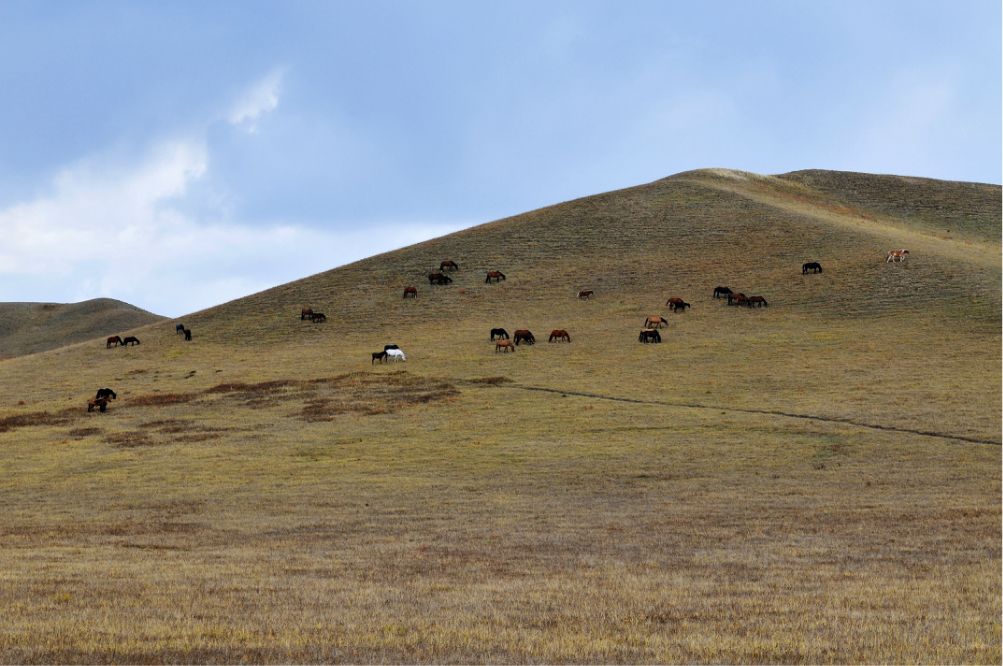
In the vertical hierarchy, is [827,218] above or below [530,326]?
above

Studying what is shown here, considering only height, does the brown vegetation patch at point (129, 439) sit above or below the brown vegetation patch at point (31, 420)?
below

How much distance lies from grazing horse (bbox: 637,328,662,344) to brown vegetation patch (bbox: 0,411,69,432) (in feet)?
121

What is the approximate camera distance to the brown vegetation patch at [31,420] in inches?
2114

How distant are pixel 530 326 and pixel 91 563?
2186 inches

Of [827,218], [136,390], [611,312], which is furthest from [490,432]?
[827,218]

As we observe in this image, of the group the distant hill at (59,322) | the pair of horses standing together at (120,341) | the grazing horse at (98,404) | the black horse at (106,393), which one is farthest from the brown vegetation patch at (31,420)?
the distant hill at (59,322)

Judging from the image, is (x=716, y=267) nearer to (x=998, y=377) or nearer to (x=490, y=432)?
(x=998, y=377)

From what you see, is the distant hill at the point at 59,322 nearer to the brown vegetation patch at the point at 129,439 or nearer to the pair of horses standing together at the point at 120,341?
the pair of horses standing together at the point at 120,341

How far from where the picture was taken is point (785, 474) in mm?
35000

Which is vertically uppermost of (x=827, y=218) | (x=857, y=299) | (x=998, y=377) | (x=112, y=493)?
(x=827, y=218)

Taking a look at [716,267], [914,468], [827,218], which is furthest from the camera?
[827,218]

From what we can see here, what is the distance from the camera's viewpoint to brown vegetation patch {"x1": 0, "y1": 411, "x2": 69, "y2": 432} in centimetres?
5370

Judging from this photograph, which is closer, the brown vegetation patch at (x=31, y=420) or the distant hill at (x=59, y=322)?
the brown vegetation patch at (x=31, y=420)

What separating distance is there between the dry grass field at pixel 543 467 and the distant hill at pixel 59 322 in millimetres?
75661
